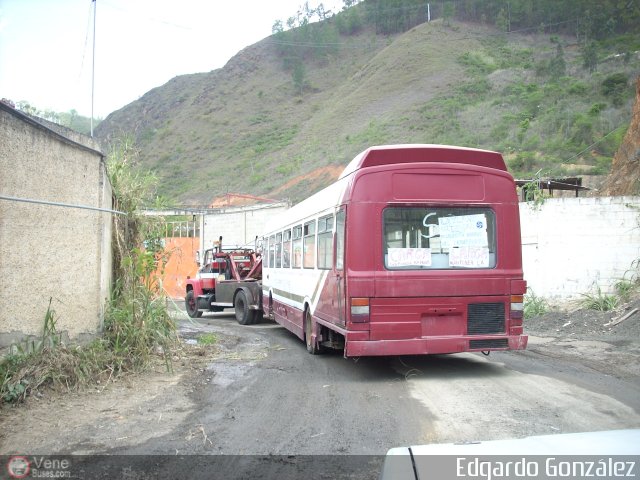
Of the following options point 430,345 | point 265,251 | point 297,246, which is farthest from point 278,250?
point 430,345

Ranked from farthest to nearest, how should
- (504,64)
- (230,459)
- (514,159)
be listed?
(504,64) < (514,159) < (230,459)

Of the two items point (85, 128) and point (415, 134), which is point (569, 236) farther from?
point (415, 134)

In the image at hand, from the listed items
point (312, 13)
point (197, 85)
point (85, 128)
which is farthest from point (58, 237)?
point (312, 13)

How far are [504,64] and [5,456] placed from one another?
65865 millimetres

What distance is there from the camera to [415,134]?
46344 mm

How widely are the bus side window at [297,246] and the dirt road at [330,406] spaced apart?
232cm

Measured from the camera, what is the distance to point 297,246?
1132 centimetres

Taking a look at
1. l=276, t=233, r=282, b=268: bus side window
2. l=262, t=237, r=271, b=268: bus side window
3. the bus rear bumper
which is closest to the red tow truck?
l=262, t=237, r=271, b=268: bus side window

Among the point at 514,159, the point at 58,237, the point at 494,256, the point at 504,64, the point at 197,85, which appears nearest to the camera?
the point at 58,237

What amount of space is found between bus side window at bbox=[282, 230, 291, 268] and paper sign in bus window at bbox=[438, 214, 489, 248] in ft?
16.0

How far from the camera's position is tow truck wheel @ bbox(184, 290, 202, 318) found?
1886cm

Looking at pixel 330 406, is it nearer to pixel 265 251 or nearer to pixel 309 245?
pixel 309 245

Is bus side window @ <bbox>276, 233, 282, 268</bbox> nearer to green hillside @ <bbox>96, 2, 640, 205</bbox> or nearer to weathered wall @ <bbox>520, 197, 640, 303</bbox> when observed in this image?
green hillside @ <bbox>96, 2, 640, 205</bbox>

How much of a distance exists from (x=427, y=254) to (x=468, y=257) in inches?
22.5
